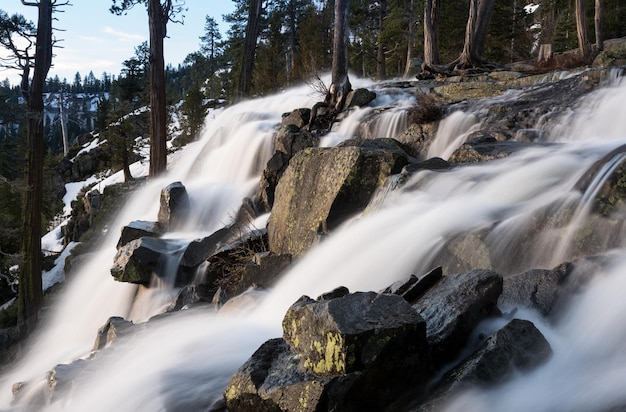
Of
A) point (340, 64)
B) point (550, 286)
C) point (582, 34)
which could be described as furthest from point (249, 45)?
point (550, 286)

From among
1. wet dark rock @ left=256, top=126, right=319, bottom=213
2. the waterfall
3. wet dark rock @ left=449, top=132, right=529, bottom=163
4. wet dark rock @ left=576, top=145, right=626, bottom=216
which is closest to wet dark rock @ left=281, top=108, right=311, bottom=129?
wet dark rock @ left=256, top=126, right=319, bottom=213

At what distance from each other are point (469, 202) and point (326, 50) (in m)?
30.8

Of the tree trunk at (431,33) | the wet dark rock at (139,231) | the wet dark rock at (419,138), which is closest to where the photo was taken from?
the wet dark rock at (419,138)

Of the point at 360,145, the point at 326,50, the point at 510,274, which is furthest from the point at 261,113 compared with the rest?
the point at 326,50

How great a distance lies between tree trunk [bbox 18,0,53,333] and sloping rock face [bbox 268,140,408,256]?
27.1 feet

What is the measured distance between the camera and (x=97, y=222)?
1526cm

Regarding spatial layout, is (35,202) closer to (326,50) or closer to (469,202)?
(469,202)

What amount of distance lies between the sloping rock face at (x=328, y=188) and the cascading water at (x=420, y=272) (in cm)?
44

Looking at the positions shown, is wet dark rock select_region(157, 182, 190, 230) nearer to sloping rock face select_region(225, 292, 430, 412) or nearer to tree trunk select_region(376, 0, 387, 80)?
sloping rock face select_region(225, 292, 430, 412)

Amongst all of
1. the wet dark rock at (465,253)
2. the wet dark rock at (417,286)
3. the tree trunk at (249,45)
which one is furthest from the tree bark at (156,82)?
the wet dark rock at (417,286)

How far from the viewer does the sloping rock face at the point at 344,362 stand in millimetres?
3025

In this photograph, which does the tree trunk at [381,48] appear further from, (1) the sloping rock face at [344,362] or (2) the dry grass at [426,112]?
(1) the sloping rock face at [344,362]

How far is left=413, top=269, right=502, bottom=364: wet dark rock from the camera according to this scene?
11.3 feet

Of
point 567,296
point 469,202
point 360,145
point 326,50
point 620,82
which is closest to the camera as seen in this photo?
point 567,296
